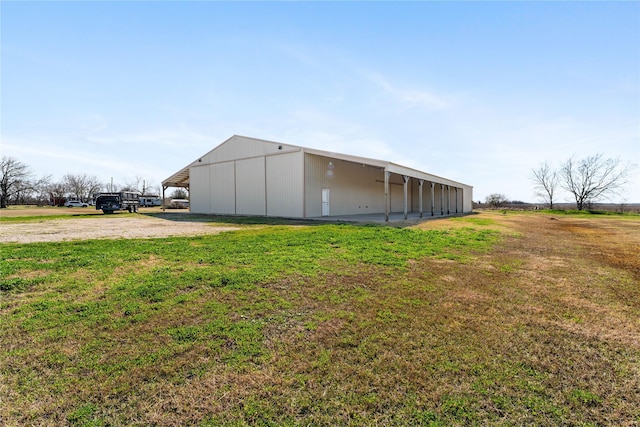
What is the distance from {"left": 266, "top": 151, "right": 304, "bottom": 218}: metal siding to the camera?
64.1 ft

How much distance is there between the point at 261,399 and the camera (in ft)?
7.39

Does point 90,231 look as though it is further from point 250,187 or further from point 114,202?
point 114,202

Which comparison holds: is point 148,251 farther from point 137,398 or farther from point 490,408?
point 490,408

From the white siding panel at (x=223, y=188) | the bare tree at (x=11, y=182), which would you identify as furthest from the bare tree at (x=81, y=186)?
the white siding panel at (x=223, y=188)

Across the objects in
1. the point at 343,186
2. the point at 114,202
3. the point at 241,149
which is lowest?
the point at 114,202

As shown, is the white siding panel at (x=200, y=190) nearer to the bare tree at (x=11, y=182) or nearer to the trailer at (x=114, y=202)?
the trailer at (x=114, y=202)

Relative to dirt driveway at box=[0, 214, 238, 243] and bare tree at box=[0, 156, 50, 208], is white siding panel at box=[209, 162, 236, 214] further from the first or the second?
bare tree at box=[0, 156, 50, 208]

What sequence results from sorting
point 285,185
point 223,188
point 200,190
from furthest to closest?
point 200,190 → point 223,188 → point 285,185

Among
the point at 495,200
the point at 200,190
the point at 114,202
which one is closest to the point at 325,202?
the point at 200,190

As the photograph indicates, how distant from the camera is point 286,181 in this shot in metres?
20.2

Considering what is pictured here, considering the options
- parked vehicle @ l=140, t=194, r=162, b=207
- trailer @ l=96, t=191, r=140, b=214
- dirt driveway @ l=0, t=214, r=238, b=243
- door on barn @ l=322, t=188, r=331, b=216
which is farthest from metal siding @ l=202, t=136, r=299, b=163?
parked vehicle @ l=140, t=194, r=162, b=207

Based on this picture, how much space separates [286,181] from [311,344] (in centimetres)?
1758

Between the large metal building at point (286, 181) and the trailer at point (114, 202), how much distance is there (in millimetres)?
4053

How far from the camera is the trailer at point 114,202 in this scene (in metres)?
25.5
